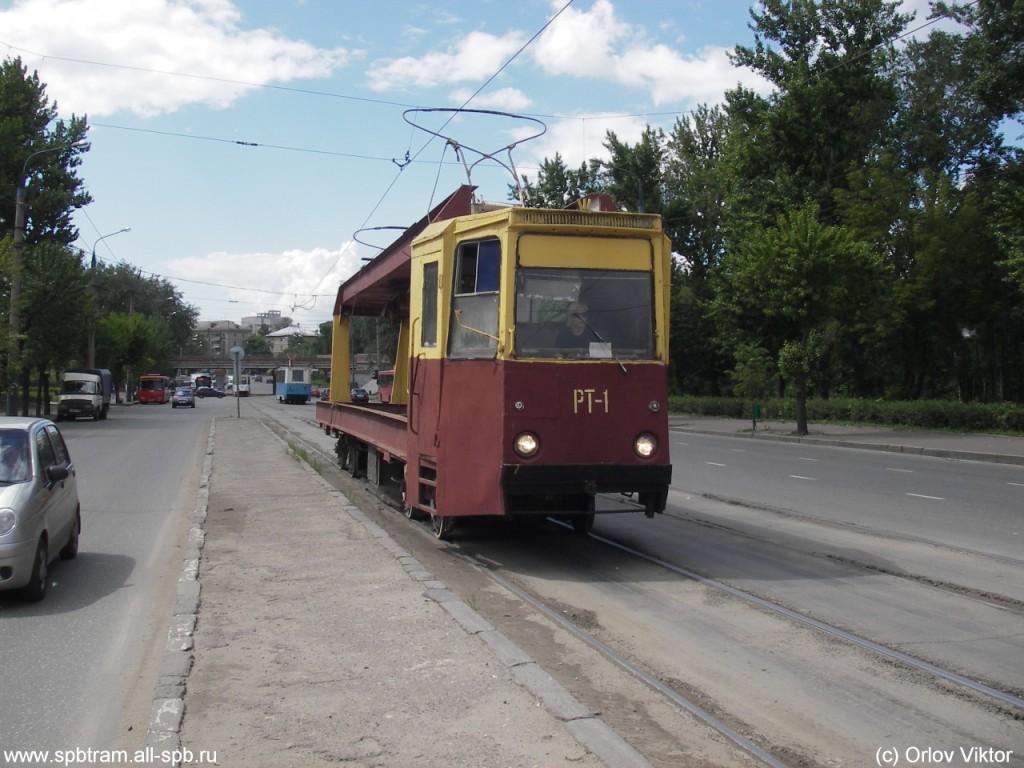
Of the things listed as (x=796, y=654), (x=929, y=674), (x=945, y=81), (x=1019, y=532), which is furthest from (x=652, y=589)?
(x=945, y=81)

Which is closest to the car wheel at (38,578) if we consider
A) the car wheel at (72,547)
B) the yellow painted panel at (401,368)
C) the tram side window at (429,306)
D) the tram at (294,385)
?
the car wheel at (72,547)

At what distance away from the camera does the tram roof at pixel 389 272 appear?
1145 cm

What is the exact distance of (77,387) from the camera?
4856 cm

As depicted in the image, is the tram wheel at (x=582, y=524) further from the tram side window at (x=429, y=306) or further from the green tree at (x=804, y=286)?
the green tree at (x=804, y=286)

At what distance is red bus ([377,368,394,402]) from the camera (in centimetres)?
1917

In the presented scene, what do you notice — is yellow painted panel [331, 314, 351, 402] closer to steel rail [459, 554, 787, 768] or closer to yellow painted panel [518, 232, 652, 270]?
yellow painted panel [518, 232, 652, 270]

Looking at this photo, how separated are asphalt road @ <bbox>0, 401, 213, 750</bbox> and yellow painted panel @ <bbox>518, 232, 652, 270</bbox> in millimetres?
4364

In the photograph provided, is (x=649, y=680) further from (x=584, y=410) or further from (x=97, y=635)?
(x=97, y=635)

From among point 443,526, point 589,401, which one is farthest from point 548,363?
point 443,526

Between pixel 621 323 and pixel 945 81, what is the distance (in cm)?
4828

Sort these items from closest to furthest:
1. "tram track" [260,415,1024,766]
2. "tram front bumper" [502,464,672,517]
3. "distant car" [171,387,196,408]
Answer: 1. "tram track" [260,415,1024,766]
2. "tram front bumper" [502,464,672,517]
3. "distant car" [171,387,196,408]

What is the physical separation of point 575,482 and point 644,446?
30.2 inches

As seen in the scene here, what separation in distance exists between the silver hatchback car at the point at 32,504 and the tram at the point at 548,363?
3384mm

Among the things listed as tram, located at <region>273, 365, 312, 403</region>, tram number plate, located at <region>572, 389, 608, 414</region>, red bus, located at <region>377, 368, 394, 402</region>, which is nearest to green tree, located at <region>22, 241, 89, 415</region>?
red bus, located at <region>377, 368, 394, 402</region>
